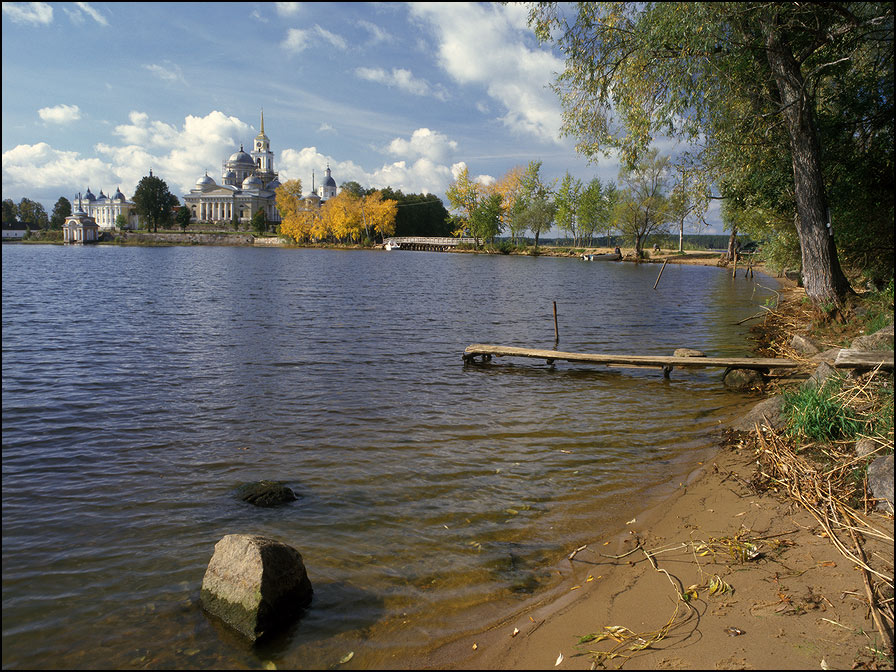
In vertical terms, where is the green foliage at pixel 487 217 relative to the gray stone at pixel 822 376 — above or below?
above

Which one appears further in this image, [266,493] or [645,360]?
[645,360]

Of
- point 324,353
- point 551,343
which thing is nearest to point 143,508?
point 324,353

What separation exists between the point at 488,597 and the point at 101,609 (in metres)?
3.75

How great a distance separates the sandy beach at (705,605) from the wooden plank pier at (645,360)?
8006 mm

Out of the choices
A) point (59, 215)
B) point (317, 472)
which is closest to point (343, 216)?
point (59, 215)

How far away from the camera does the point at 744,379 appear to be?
13602 mm

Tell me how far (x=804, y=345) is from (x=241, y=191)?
16773 centimetres

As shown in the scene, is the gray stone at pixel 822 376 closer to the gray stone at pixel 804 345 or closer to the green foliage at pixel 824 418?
the green foliage at pixel 824 418

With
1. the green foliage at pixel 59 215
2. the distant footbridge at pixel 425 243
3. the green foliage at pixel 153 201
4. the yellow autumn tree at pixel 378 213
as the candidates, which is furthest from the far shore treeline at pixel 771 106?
the green foliage at pixel 59 215

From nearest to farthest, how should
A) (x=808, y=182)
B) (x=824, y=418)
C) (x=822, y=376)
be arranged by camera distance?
(x=824, y=418)
(x=822, y=376)
(x=808, y=182)

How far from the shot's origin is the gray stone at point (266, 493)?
7285mm

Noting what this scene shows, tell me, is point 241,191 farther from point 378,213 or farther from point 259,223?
point 378,213

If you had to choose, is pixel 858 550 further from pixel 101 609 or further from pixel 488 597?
pixel 101 609

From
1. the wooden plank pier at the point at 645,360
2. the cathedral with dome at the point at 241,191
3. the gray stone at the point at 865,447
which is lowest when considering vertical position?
the wooden plank pier at the point at 645,360
